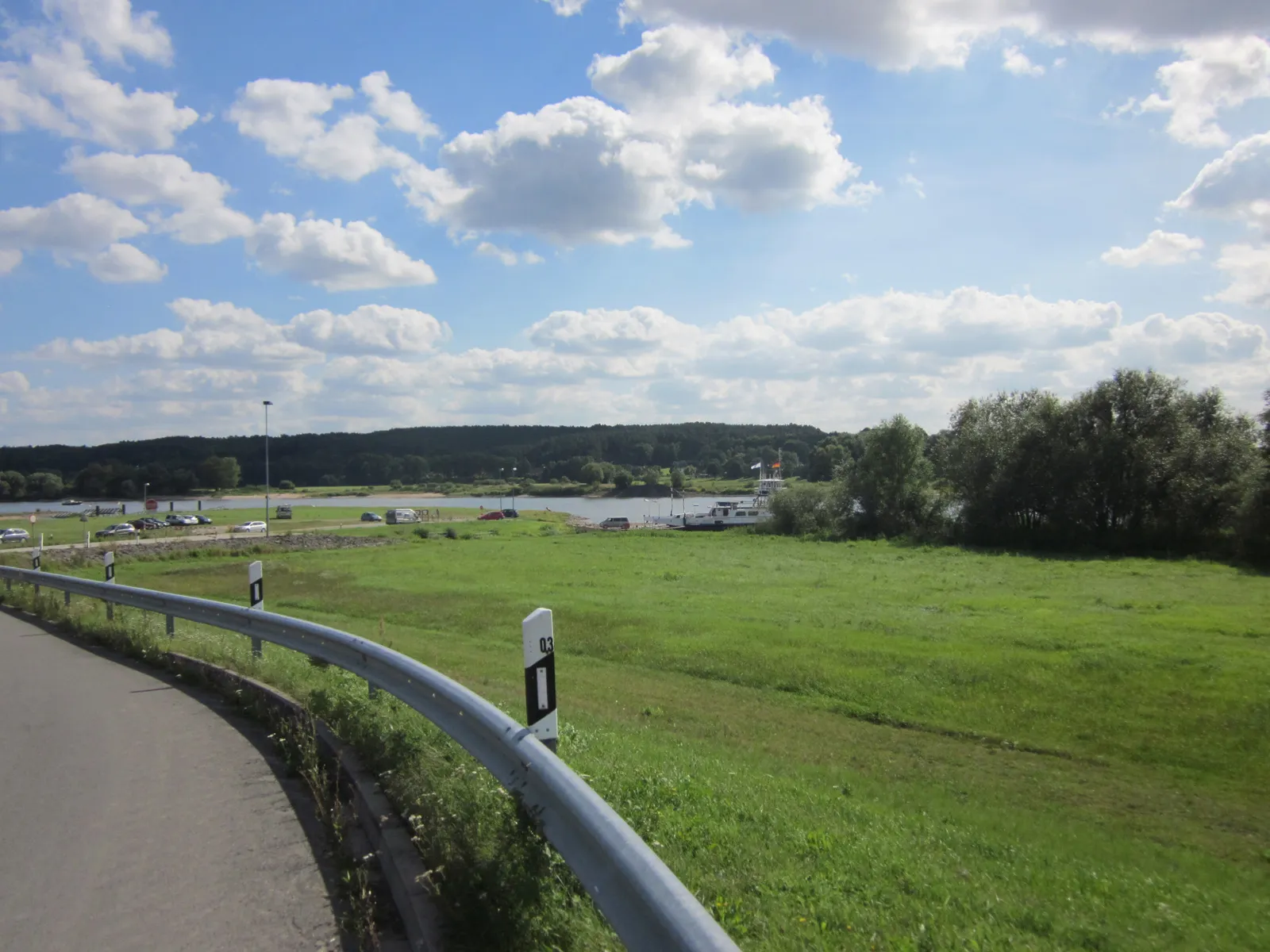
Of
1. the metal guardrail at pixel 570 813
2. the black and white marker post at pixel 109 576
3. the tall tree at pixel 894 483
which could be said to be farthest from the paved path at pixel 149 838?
the tall tree at pixel 894 483

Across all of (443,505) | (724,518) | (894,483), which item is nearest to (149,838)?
(894,483)

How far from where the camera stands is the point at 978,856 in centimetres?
604

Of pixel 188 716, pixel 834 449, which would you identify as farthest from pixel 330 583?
pixel 834 449

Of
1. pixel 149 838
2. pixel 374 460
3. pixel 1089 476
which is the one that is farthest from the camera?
pixel 374 460

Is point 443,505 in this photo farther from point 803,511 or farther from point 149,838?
point 149,838

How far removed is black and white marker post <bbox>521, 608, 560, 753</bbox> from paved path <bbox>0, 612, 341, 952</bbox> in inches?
56.2

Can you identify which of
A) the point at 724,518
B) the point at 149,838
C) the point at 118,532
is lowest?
the point at 724,518

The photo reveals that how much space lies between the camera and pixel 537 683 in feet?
16.6

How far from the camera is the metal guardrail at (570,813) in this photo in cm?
275

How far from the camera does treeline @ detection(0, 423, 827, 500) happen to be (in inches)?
5600

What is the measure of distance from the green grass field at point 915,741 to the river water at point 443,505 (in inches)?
3508

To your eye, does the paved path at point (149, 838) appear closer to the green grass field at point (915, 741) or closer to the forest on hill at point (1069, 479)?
the green grass field at point (915, 741)

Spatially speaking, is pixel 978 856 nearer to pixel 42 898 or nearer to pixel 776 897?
pixel 776 897

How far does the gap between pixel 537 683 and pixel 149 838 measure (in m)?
2.79
